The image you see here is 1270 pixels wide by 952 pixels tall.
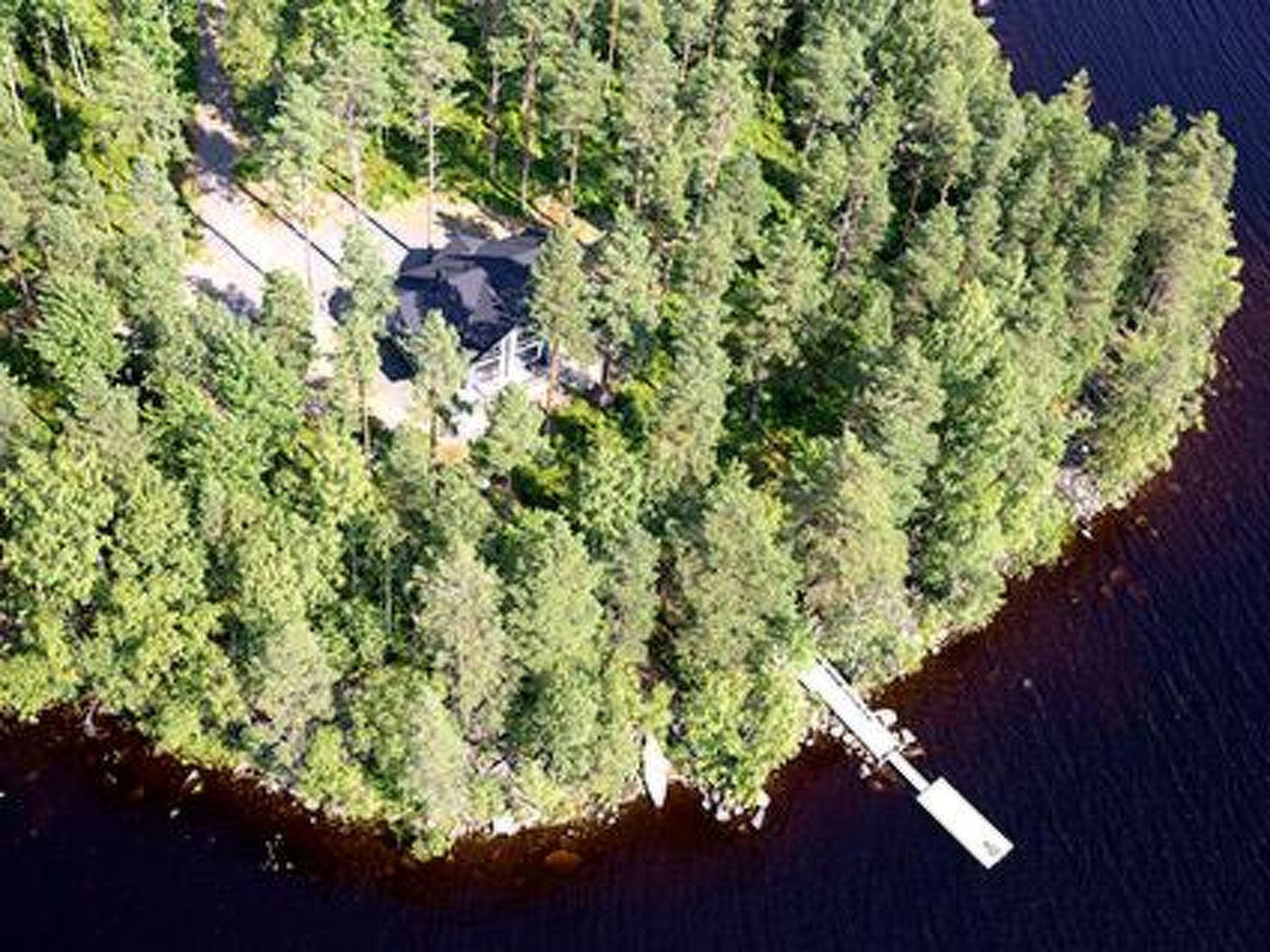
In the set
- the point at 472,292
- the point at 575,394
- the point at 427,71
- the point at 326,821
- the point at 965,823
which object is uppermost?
the point at 427,71

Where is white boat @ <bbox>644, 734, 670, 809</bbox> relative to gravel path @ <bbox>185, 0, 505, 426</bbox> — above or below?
below

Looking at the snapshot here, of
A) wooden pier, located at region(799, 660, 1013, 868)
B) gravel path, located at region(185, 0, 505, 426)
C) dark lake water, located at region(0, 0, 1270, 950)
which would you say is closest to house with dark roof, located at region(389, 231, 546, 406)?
gravel path, located at region(185, 0, 505, 426)

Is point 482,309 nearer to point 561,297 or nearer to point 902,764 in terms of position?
point 561,297

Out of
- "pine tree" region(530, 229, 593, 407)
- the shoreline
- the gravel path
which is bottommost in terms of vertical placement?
the shoreline

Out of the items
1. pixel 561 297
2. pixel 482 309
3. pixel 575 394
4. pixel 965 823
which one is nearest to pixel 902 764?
pixel 965 823

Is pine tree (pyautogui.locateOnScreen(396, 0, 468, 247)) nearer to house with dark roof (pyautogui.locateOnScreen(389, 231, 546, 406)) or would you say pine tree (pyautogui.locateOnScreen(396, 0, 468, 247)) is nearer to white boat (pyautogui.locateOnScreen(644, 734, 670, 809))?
house with dark roof (pyautogui.locateOnScreen(389, 231, 546, 406))
